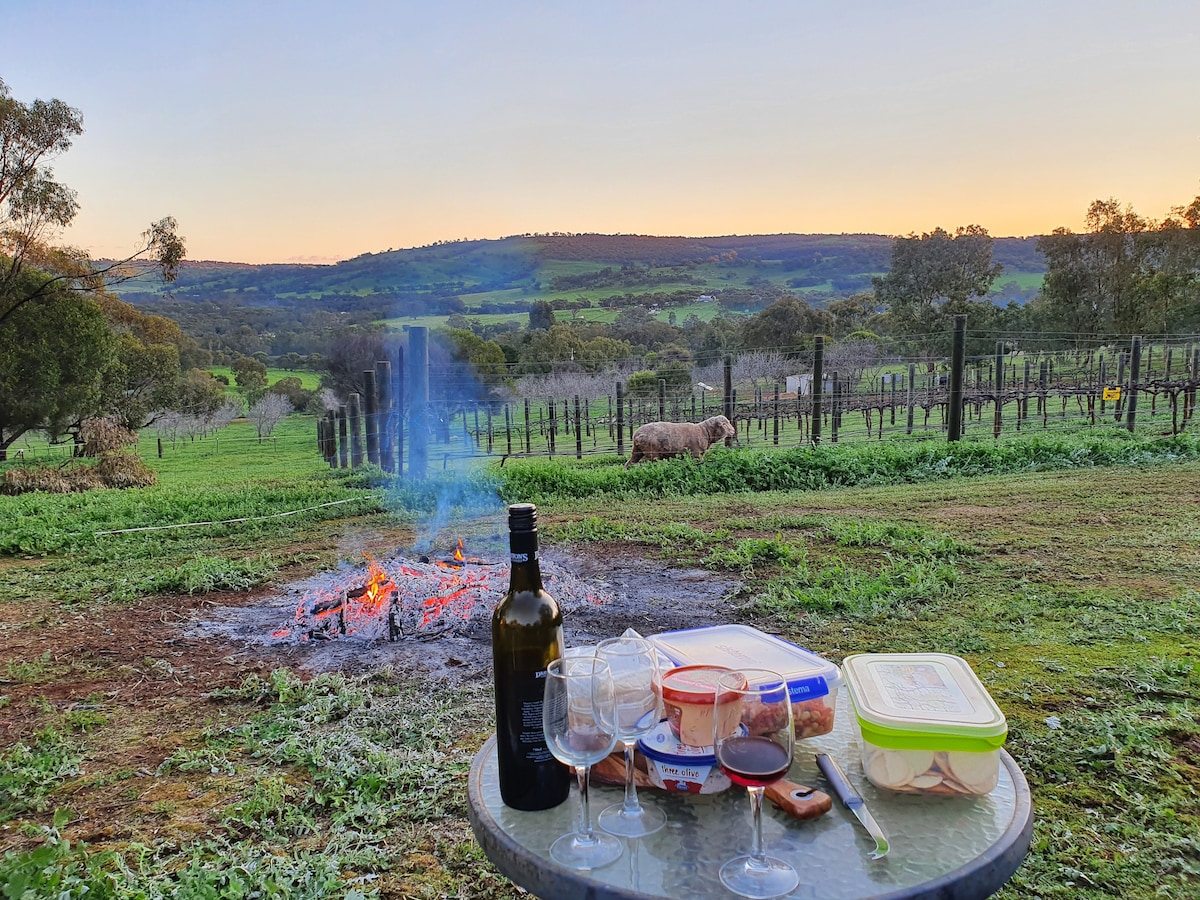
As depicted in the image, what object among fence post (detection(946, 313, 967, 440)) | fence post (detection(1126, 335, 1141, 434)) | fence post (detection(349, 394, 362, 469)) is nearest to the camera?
fence post (detection(946, 313, 967, 440))

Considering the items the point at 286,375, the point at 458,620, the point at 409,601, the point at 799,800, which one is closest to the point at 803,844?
the point at 799,800

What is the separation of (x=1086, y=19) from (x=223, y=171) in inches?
709

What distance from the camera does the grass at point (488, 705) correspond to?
206 cm

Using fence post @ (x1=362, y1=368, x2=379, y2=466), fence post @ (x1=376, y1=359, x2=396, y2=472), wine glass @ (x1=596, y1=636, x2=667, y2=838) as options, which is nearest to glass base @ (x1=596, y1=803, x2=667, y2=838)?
wine glass @ (x1=596, y1=636, x2=667, y2=838)

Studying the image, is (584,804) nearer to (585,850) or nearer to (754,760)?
(585,850)

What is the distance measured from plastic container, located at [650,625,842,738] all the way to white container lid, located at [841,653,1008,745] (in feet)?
0.20

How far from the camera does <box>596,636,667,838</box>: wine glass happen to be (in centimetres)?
113

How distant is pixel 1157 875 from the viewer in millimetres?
1937

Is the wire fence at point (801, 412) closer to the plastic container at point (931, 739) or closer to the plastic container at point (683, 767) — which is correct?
the plastic container at point (683, 767)

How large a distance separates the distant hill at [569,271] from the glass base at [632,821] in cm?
724

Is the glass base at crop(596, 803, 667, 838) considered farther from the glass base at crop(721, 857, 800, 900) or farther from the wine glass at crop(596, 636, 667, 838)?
the glass base at crop(721, 857, 800, 900)

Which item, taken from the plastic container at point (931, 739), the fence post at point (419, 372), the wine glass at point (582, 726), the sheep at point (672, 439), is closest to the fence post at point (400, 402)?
the fence post at point (419, 372)

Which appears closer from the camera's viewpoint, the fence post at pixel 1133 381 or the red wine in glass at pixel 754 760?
the red wine in glass at pixel 754 760

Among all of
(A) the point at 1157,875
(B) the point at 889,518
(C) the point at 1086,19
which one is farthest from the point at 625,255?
(A) the point at 1157,875
